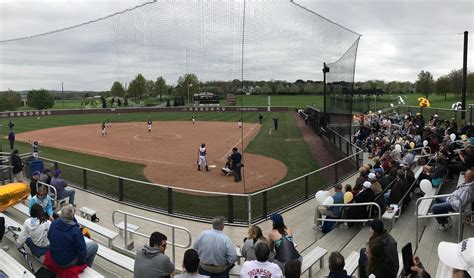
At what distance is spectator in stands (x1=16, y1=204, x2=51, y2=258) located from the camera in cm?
602

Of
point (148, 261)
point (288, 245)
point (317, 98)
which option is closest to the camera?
point (148, 261)

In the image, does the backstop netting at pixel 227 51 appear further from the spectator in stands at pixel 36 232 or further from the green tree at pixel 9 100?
the green tree at pixel 9 100

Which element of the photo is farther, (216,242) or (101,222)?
(101,222)

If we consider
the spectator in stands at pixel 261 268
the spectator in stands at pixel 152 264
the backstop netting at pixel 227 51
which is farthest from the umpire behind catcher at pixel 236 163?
the spectator in stands at pixel 261 268

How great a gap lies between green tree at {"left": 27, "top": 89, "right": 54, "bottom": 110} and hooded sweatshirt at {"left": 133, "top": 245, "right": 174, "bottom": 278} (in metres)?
69.6

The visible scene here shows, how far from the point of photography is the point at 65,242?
5.16 meters

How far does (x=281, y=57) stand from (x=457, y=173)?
6.54 meters

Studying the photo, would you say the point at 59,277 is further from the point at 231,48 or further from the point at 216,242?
the point at 231,48

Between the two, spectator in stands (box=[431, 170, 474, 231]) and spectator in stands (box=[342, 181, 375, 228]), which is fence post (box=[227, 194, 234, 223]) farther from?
spectator in stands (box=[431, 170, 474, 231])

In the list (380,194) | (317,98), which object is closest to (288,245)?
(380,194)

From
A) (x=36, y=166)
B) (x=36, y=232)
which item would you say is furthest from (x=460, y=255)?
(x=36, y=166)

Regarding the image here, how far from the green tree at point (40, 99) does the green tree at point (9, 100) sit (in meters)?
1.95

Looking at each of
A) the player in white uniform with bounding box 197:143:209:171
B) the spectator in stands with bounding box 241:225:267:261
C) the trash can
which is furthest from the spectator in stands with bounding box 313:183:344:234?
the trash can

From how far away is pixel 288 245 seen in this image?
518 centimetres
